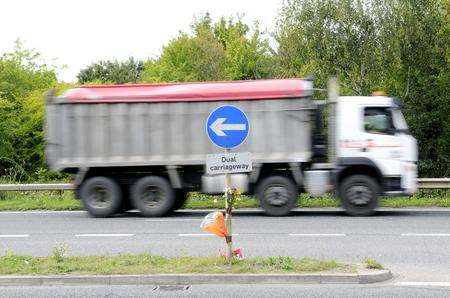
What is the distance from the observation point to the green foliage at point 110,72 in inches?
2746

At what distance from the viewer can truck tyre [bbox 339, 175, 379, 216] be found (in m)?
16.6

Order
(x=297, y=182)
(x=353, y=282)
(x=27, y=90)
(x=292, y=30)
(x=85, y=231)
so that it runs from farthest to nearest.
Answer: (x=27, y=90), (x=292, y=30), (x=297, y=182), (x=85, y=231), (x=353, y=282)

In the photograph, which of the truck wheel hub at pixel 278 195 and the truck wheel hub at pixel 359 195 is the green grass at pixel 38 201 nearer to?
the truck wheel hub at pixel 278 195

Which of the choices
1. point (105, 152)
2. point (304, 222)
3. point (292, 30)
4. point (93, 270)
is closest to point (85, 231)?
point (105, 152)

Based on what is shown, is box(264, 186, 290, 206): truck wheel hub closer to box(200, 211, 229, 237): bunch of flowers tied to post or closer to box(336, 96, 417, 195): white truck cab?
box(336, 96, 417, 195): white truck cab

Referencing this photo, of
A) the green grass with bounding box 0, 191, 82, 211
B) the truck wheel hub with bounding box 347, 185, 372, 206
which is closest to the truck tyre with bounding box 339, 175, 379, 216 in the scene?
the truck wheel hub with bounding box 347, 185, 372, 206

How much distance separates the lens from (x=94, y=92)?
1712 centimetres

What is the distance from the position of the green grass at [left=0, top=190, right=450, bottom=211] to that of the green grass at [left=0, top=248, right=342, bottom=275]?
8.77m

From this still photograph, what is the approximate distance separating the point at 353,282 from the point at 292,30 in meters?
22.2

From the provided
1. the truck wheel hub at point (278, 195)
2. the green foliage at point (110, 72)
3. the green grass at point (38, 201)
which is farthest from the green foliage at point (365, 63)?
the green foliage at point (110, 72)

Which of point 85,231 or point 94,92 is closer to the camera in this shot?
A: point 85,231

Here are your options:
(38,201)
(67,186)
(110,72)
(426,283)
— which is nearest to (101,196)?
(67,186)

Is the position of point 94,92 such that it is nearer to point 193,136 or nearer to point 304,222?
point 193,136

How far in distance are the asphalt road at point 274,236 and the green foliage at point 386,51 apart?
12.3m
